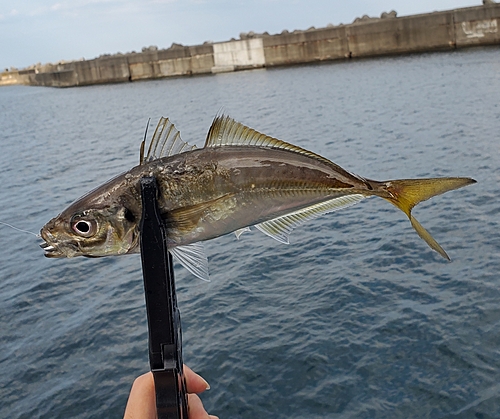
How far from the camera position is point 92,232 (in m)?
2.87

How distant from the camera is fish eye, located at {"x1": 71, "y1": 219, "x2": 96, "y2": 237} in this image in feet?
9.37

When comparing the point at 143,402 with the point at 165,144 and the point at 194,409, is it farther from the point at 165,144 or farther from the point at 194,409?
the point at 165,144

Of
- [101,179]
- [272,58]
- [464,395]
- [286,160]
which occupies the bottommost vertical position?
[464,395]

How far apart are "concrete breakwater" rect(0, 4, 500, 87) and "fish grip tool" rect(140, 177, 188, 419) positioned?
69255 mm

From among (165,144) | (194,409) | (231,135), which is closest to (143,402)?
(194,409)

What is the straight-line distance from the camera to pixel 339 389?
9.73 metres

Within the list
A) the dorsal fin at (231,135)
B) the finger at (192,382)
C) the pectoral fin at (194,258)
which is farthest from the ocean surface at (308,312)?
the dorsal fin at (231,135)

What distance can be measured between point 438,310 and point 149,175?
32.8 ft

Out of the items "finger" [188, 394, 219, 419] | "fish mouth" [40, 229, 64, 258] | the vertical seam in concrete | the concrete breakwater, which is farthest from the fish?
the vertical seam in concrete

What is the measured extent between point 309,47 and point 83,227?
78634 mm

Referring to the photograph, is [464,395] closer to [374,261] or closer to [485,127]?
[374,261]

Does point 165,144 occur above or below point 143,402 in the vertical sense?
above

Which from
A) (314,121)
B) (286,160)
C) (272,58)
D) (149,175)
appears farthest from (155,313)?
(272,58)

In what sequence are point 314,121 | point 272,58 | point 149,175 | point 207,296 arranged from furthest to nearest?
point 272,58 → point 314,121 → point 207,296 → point 149,175
